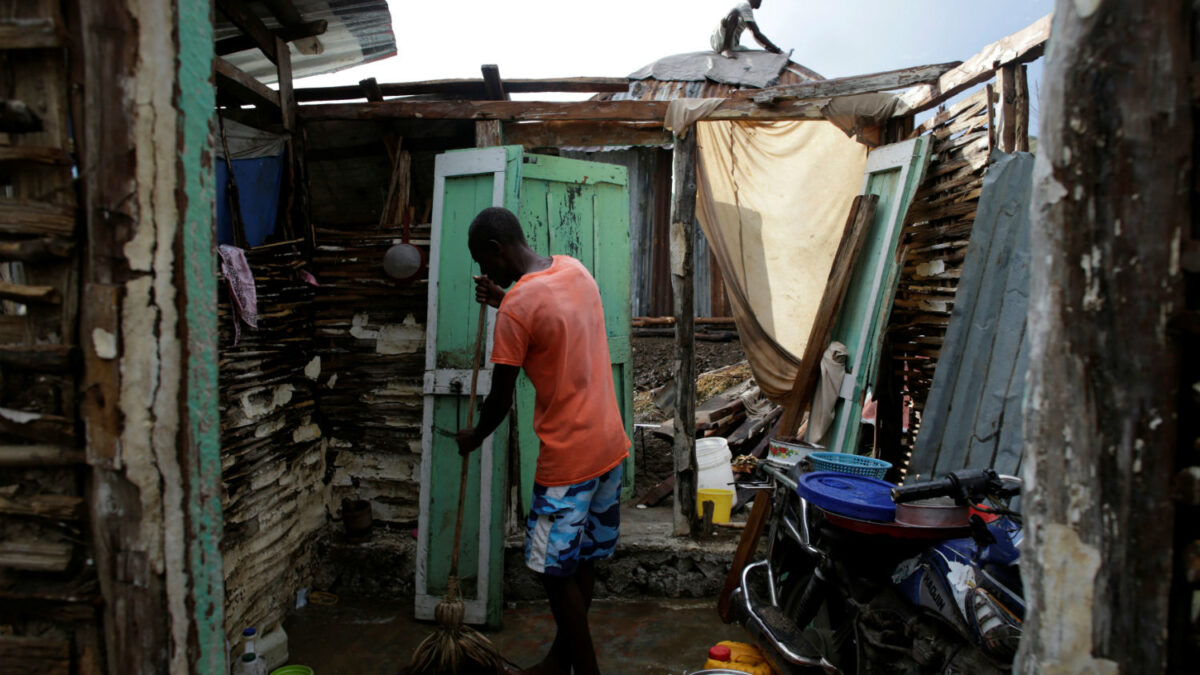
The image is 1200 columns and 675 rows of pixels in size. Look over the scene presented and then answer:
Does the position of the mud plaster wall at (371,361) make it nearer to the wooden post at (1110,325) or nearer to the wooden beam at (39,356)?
the wooden beam at (39,356)

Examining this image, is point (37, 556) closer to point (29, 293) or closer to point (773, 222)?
point (29, 293)

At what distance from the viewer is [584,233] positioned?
4.86m

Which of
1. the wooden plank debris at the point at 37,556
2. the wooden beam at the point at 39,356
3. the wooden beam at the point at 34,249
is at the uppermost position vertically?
the wooden beam at the point at 34,249

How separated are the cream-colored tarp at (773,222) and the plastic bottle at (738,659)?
2502mm


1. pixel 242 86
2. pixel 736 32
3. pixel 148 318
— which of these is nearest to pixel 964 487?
pixel 148 318

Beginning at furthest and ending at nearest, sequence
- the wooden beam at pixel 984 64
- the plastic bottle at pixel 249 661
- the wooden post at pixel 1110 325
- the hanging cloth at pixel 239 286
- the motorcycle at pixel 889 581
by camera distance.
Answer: the hanging cloth at pixel 239 286 < the wooden beam at pixel 984 64 < the plastic bottle at pixel 249 661 < the motorcycle at pixel 889 581 < the wooden post at pixel 1110 325

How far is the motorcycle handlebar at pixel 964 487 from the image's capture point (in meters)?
2.25

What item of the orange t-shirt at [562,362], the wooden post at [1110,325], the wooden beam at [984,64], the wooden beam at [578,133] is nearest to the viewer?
the wooden post at [1110,325]

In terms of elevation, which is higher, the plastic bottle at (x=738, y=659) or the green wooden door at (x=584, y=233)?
the green wooden door at (x=584, y=233)

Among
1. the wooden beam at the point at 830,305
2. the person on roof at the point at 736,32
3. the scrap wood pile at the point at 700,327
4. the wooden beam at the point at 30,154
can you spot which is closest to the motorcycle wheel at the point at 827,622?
the wooden beam at the point at 830,305

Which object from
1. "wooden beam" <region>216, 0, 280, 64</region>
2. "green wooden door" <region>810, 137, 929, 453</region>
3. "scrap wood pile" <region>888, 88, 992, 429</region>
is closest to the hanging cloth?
"wooden beam" <region>216, 0, 280, 64</region>

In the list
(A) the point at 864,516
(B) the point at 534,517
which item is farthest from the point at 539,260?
(A) the point at 864,516

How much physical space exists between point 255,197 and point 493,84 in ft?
5.63

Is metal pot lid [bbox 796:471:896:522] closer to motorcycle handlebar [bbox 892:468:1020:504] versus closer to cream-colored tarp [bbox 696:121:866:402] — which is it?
motorcycle handlebar [bbox 892:468:1020:504]
